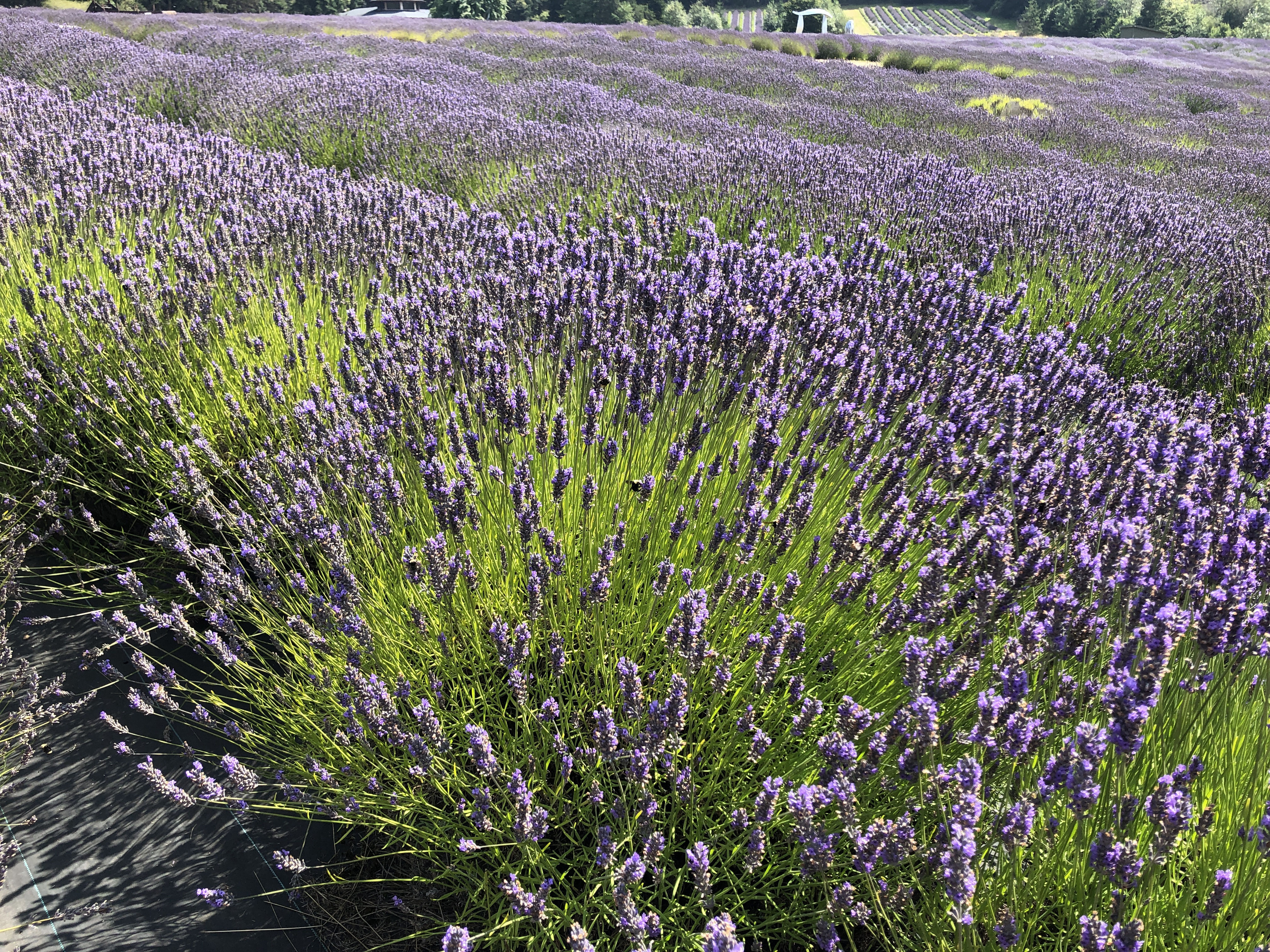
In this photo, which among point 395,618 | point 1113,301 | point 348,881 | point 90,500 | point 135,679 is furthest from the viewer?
point 1113,301

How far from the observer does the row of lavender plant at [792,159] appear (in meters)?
4.42

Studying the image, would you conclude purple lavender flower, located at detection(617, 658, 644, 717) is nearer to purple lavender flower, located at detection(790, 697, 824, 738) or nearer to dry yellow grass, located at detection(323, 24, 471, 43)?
purple lavender flower, located at detection(790, 697, 824, 738)

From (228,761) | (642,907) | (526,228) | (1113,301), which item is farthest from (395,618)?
(1113,301)

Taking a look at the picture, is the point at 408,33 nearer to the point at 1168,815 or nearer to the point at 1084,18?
the point at 1168,815

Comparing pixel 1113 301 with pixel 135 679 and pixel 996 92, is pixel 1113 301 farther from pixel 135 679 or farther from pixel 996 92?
pixel 996 92

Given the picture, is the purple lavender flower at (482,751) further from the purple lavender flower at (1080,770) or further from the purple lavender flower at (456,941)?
the purple lavender flower at (1080,770)

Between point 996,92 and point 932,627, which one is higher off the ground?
point 996,92

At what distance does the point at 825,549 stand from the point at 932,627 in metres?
0.53

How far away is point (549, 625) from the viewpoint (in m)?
1.81

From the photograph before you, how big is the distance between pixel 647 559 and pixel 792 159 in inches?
217

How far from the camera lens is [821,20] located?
3472cm

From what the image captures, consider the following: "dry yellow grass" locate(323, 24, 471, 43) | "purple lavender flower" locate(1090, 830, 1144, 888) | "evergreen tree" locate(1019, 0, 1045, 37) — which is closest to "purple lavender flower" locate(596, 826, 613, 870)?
"purple lavender flower" locate(1090, 830, 1144, 888)

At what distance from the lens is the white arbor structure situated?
31.5m

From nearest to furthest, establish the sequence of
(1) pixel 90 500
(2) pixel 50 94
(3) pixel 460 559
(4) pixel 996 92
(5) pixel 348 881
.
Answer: (5) pixel 348 881
(3) pixel 460 559
(1) pixel 90 500
(2) pixel 50 94
(4) pixel 996 92
